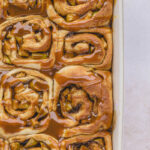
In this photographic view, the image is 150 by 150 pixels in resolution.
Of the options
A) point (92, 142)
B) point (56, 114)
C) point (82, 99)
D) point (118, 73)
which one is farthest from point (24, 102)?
point (118, 73)

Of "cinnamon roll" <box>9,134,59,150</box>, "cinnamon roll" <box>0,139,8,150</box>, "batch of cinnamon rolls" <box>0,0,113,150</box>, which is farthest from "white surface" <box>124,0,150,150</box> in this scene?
"cinnamon roll" <box>0,139,8,150</box>

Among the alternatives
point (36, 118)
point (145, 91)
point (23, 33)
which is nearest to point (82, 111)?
point (36, 118)

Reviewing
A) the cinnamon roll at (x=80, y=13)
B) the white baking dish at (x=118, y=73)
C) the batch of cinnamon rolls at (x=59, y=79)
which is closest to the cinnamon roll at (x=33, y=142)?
the batch of cinnamon rolls at (x=59, y=79)

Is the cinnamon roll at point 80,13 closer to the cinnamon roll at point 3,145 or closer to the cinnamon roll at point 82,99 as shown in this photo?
the cinnamon roll at point 82,99

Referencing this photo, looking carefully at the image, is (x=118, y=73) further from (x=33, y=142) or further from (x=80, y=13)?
(x=33, y=142)

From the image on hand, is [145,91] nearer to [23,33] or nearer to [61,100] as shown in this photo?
[61,100]

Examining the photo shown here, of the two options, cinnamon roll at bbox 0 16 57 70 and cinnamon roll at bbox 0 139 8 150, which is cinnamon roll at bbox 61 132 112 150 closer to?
cinnamon roll at bbox 0 139 8 150
